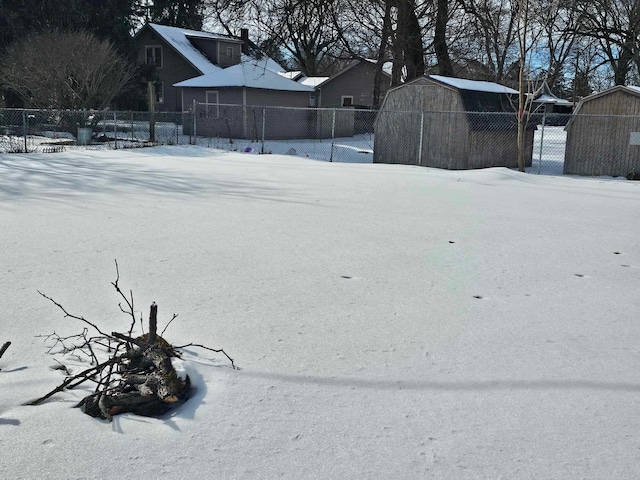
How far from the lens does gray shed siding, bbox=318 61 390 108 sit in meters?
44.6

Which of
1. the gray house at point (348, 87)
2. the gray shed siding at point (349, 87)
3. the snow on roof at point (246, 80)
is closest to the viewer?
the snow on roof at point (246, 80)

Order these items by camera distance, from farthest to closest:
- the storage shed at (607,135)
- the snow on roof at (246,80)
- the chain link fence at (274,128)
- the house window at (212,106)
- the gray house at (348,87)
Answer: the gray house at (348,87)
the snow on roof at (246,80)
the house window at (212,106)
the chain link fence at (274,128)
the storage shed at (607,135)

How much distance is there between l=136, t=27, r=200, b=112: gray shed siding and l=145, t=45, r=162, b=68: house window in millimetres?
190

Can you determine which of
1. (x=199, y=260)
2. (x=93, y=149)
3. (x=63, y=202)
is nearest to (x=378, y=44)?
(x=93, y=149)

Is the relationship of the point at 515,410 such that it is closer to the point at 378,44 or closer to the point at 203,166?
the point at 203,166

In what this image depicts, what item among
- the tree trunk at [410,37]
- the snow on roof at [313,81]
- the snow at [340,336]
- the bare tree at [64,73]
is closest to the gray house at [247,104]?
the bare tree at [64,73]

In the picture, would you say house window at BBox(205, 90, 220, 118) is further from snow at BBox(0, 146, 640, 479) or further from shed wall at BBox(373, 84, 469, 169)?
snow at BBox(0, 146, 640, 479)

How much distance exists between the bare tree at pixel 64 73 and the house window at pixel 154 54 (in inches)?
490

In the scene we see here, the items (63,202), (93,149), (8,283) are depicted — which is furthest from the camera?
(93,149)

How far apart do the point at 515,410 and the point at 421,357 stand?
2.57ft

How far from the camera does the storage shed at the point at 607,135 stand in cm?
1725

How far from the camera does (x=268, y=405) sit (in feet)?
10.7

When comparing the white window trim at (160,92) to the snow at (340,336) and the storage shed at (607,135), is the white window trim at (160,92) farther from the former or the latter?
the snow at (340,336)

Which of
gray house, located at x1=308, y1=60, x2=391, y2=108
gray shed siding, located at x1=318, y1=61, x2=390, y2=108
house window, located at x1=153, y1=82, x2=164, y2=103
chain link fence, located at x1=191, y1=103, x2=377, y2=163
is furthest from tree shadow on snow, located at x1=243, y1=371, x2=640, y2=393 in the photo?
gray shed siding, located at x1=318, y1=61, x2=390, y2=108
